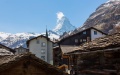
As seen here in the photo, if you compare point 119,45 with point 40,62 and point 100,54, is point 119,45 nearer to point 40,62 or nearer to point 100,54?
point 100,54

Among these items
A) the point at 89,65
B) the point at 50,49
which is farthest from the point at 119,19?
the point at 89,65

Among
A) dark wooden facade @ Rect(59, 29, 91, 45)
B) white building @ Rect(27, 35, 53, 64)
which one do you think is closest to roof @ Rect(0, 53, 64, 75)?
dark wooden facade @ Rect(59, 29, 91, 45)

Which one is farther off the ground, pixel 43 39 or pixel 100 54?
pixel 43 39

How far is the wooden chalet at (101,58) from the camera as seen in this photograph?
1404 centimetres

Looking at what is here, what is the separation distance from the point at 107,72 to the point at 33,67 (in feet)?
13.7

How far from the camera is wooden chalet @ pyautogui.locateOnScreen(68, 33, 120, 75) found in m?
14.0

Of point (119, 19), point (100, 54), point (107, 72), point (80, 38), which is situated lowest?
point (107, 72)

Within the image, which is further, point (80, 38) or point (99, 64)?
point (80, 38)

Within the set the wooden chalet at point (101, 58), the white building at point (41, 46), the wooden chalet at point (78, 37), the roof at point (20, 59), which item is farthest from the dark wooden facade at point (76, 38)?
the roof at point (20, 59)

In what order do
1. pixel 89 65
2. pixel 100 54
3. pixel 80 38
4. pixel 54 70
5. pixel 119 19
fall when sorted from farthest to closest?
pixel 119 19, pixel 80 38, pixel 89 65, pixel 100 54, pixel 54 70

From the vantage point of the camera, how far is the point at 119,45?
13.3 meters

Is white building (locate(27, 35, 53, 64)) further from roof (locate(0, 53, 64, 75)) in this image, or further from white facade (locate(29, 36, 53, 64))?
roof (locate(0, 53, 64, 75))

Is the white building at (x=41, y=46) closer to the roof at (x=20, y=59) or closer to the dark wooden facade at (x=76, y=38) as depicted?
the dark wooden facade at (x=76, y=38)

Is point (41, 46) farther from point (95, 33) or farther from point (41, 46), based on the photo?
point (95, 33)
